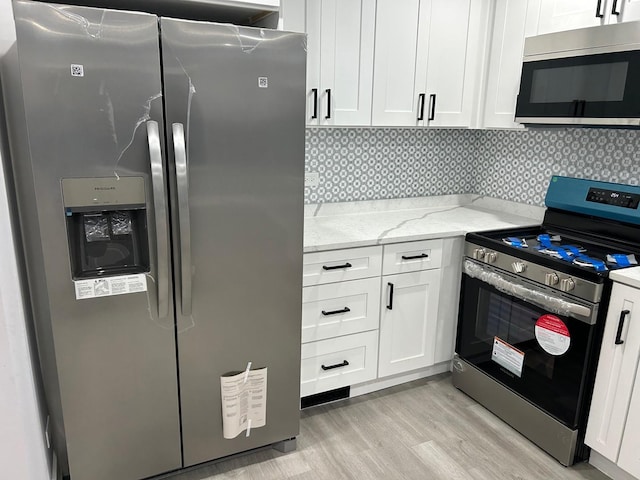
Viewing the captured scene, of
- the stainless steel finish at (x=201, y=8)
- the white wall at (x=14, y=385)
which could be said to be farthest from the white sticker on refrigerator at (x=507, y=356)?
the white wall at (x=14, y=385)

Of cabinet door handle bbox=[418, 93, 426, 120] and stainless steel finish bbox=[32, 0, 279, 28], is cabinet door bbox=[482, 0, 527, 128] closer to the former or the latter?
cabinet door handle bbox=[418, 93, 426, 120]

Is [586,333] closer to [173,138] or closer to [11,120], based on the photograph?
[173,138]

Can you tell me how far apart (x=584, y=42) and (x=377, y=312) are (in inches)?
61.6

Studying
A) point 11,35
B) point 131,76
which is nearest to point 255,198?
point 131,76

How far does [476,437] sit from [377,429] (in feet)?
1.56

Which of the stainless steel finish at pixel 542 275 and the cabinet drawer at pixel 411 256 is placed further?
the cabinet drawer at pixel 411 256

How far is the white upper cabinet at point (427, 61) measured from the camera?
249cm

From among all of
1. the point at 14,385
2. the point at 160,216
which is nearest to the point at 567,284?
the point at 160,216

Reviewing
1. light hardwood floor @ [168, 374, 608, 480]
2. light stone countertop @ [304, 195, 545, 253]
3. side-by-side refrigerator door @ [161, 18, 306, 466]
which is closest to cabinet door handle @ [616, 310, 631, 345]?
light hardwood floor @ [168, 374, 608, 480]

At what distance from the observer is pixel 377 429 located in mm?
2371

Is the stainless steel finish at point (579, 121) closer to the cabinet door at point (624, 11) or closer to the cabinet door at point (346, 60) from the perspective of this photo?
the cabinet door at point (624, 11)

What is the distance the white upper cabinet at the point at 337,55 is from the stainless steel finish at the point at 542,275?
0.96 meters

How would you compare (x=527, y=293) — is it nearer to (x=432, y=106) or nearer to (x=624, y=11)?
(x=432, y=106)

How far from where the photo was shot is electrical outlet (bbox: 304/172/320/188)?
109 inches
